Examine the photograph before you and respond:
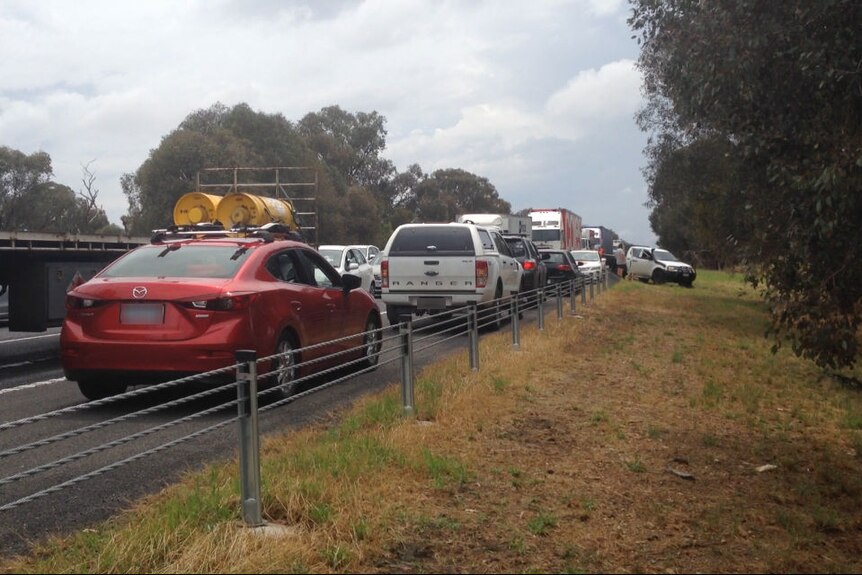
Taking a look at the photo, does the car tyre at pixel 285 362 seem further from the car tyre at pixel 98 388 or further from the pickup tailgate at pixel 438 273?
the pickup tailgate at pixel 438 273

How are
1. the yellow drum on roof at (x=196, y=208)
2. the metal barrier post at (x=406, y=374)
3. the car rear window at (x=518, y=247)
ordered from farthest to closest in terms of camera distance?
the car rear window at (x=518, y=247) → the yellow drum on roof at (x=196, y=208) → the metal barrier post at (x=406, y=374)

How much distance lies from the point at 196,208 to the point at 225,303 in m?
10.1

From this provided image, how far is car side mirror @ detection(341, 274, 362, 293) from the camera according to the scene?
10430 millimetres

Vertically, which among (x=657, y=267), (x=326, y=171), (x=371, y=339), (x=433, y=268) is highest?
(x=326, y=171)

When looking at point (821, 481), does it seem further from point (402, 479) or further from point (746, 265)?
point (402, 479)

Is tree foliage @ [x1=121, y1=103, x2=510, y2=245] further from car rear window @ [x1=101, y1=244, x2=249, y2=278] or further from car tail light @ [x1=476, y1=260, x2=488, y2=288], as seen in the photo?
car rear window @ [x1=101, y1=244, x2=249, y2=278]

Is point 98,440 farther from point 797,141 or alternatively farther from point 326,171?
point 326,171

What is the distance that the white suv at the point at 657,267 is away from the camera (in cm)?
4041

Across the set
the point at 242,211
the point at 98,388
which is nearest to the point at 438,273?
the point at 242,211

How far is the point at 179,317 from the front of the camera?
26.7ft

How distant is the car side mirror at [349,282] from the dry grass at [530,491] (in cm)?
127

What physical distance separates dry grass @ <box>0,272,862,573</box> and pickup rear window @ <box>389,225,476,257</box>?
5089mm

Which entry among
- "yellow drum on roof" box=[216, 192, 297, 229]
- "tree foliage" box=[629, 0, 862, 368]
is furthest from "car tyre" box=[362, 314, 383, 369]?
"yellow drum on roof" box=[216, 192, 297, 229]

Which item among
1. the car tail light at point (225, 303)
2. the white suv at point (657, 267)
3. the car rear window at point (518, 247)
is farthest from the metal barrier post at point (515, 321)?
the white suv at point (657, 267)
